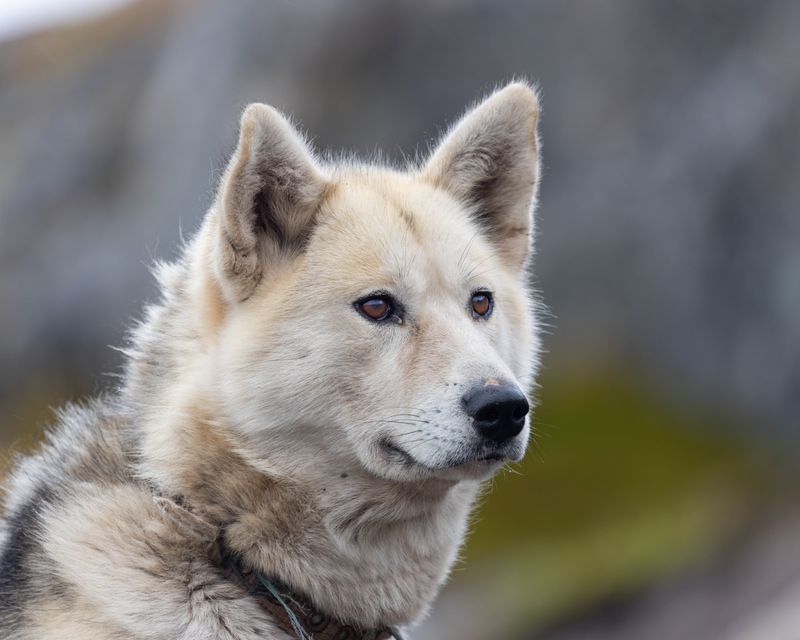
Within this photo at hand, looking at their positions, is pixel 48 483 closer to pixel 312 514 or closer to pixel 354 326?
pixel 312 514

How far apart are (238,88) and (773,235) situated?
7967mm

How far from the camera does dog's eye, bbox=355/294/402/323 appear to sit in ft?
15.0

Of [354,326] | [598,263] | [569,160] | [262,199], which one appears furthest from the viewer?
[569,160]

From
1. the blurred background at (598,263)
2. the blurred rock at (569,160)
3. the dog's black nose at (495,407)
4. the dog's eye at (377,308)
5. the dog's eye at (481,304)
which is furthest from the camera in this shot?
the blurred rock at (569,160)

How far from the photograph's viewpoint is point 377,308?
4.59 metres

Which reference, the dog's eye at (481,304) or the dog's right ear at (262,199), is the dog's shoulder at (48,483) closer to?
the dog's right ear at (262,199)

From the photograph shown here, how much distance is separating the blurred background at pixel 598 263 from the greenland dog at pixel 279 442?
21.8 ft

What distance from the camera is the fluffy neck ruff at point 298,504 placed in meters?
4.35

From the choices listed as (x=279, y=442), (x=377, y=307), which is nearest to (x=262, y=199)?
(x=377, y=307)

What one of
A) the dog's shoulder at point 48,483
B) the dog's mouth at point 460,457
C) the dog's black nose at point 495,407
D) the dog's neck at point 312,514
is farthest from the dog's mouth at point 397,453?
the dog's shoulder at point 48,483

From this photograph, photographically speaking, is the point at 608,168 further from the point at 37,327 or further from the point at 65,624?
the point at 65,624

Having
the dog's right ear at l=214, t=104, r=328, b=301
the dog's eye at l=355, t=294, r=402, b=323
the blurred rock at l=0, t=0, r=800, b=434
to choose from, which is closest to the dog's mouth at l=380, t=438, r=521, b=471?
the dog's eye at l=355, t=294, r=402, b=323

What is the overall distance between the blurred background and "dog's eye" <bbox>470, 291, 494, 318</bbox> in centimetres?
643

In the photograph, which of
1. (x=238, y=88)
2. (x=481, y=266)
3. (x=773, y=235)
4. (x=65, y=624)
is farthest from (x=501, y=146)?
(x=238, y=88)
